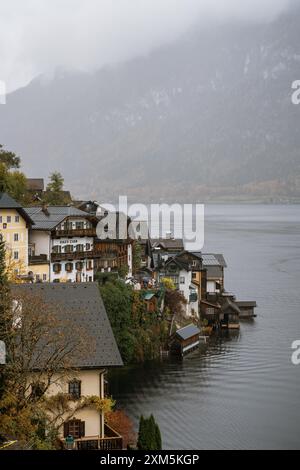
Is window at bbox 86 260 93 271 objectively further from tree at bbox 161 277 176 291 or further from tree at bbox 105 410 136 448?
tree at bbox 105 410 136 448

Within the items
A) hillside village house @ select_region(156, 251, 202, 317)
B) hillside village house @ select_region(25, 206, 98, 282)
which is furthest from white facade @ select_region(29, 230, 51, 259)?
hillside village house @ select_region(156, 251, 202, 317)

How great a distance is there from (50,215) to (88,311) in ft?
99.5

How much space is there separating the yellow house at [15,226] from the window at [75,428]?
26795 mm

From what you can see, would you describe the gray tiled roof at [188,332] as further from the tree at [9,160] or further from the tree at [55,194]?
the tree at [9,160]

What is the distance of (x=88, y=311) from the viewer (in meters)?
31.1

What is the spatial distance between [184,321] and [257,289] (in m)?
31.6

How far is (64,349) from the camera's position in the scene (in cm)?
2870

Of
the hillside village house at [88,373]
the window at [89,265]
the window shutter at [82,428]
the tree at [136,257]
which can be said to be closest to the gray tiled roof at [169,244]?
the tree at [136,257]

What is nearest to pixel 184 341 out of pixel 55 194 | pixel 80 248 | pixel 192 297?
pixel 80 248

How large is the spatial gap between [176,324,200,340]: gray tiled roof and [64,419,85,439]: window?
90.2 feet

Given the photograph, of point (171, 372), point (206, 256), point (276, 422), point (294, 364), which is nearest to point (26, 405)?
point (276, 422)
